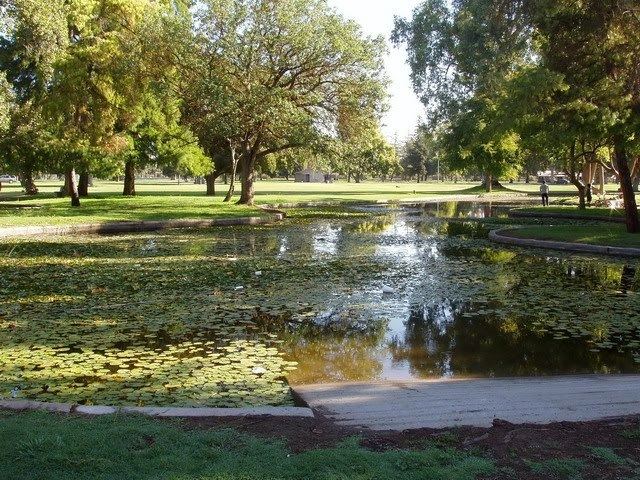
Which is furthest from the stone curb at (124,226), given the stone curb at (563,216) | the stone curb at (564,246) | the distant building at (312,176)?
the distant building at (312,176)

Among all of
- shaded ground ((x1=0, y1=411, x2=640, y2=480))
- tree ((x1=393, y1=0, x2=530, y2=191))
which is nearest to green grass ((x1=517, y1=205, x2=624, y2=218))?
tree ((x1=393, y1=0, x2=530, y2=191))

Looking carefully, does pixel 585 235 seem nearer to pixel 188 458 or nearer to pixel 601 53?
pixel 601 53

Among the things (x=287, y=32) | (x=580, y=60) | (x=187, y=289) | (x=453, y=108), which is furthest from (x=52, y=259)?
(x=453, y=108)

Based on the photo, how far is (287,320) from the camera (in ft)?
33.3

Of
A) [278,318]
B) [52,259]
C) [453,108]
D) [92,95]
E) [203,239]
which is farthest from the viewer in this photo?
[453,108]

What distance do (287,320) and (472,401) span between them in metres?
4.78

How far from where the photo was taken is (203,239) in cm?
2234

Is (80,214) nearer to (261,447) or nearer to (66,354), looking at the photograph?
(66,354)

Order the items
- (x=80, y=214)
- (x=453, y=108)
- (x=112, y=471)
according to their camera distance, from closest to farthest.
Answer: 1. (x=112, y=471)
2. (x=80, y=214)
3. (x=453, y=108)

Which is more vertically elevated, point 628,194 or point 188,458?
point 628,194

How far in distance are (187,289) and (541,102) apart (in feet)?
41.1

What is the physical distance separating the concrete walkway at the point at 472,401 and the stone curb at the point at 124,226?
19.9 meters

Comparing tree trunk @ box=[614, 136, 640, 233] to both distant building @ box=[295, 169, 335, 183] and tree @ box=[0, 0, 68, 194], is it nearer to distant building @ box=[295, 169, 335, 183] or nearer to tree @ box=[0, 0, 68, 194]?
tree @ box=[0, 0, 68, 194]

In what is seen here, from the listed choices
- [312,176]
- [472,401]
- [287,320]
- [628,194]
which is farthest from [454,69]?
[312,176]
